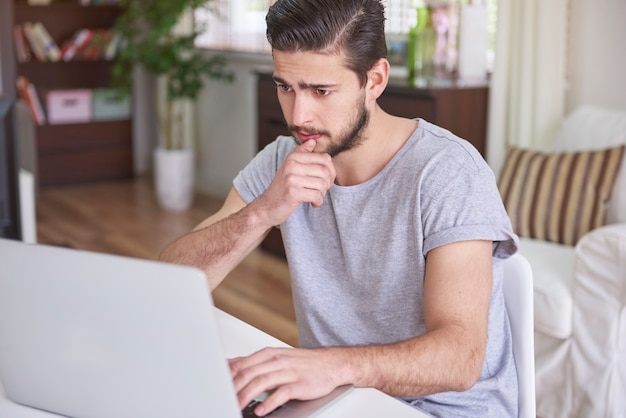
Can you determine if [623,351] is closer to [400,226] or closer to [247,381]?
[400,226]

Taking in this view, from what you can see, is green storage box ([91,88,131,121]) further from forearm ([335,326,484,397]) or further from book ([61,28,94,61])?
forearm ([335,326,484,397])

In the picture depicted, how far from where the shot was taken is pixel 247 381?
1062 mm

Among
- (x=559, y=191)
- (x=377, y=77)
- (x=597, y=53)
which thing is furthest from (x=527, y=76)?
(x=377, y=77)

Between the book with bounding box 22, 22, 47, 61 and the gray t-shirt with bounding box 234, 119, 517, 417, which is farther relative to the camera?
the book with bounding box 22, 22, 47, 61

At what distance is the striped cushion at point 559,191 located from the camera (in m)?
2.93

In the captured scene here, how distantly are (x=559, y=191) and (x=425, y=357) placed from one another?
6.34 ft

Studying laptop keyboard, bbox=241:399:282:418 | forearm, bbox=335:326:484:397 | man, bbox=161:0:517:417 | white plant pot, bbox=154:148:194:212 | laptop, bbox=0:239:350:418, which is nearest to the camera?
laptop, bbox=0:239:350:418

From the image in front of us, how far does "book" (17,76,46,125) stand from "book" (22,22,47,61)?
19 centimetres

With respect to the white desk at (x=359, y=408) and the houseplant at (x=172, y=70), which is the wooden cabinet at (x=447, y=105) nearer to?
the houseplant at (x=172, y=70)

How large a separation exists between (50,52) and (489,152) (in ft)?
11.4

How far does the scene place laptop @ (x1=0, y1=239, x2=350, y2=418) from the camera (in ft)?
2.92

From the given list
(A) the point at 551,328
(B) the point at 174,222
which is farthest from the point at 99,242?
(A) the point at 551,328

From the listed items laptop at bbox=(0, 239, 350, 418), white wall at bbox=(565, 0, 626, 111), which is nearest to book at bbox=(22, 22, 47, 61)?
white wall at bbox=(565, 0, 626, 111)

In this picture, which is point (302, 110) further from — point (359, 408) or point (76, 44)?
point (76, 44)
